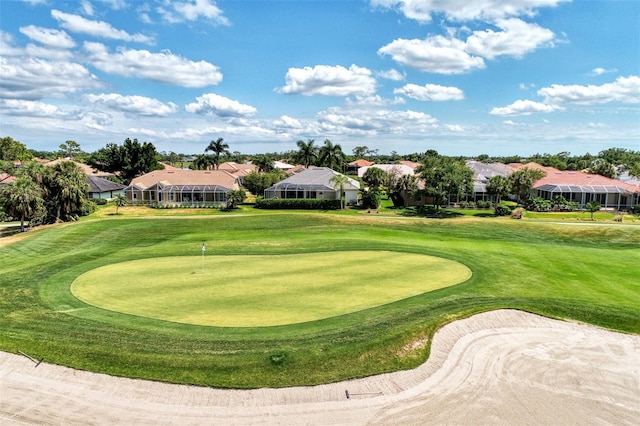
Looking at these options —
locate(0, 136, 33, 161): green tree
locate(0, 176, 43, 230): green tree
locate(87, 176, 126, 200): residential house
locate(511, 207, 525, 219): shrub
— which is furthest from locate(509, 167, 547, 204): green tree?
locate(0, 136, 33, 161): green tree

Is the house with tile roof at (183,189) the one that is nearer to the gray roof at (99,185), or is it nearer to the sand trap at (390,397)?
the gray roof at (99,185)

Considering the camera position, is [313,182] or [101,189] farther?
[101,189]

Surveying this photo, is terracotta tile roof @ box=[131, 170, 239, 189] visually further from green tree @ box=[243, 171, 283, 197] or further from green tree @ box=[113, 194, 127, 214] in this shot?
green tree @ box=[113, 194, 127, 214]

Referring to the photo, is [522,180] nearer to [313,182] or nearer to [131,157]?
[313,182]

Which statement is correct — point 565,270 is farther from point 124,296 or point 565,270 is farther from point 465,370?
point 124,296

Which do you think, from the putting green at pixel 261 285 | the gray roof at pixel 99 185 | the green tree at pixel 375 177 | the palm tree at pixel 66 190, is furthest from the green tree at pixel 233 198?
the putting green at pixel 261 285

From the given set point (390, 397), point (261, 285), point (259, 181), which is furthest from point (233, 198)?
point (390, 397)

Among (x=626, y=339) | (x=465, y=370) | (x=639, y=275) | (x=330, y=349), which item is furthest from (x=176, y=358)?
(x=639, y=275)
